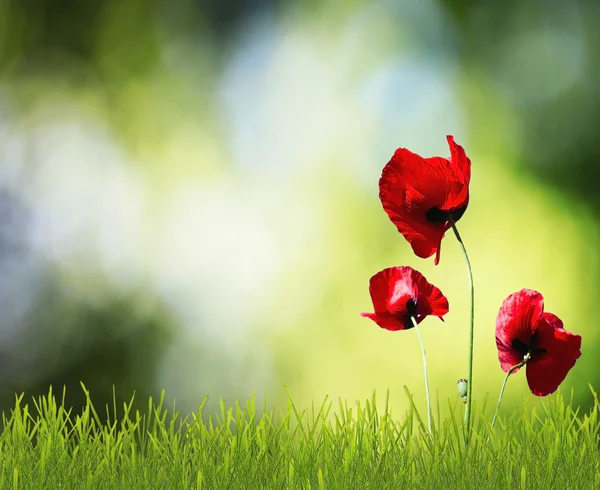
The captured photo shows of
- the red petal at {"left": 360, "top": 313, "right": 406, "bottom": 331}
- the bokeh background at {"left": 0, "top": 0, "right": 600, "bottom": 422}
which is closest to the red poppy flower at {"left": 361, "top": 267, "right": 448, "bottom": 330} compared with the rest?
the red petal at {"left": 360, "top": 313, "right": 406, "bottom": 331}

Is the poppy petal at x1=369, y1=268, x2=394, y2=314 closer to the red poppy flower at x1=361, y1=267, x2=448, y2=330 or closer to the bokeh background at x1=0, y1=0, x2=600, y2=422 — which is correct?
the red poppy flower at x1=361, y1=267, x2=448, y2=330

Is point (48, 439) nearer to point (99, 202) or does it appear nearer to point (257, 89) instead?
point (99, 202)

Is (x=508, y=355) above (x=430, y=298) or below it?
below

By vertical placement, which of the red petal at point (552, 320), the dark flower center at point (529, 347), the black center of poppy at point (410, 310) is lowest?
the dark flower center at point (529, 347)

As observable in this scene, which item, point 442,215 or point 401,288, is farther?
point 401,288

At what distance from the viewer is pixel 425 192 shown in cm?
148

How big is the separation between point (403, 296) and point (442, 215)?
22cm

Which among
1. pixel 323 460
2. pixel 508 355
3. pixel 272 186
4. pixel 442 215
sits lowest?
pixel 323 460

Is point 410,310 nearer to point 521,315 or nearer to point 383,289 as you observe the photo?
point 383,289

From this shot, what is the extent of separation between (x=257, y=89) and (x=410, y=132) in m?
0.80

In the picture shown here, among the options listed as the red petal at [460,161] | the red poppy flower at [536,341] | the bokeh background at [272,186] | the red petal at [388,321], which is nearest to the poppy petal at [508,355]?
the red poppy flower at [536,341]

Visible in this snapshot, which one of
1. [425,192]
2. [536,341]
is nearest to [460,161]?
[425,192]

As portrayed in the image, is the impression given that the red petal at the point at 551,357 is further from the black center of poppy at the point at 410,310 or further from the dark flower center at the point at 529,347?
the black center of poppy at the point at 410,310

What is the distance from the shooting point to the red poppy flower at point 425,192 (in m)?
1.47
